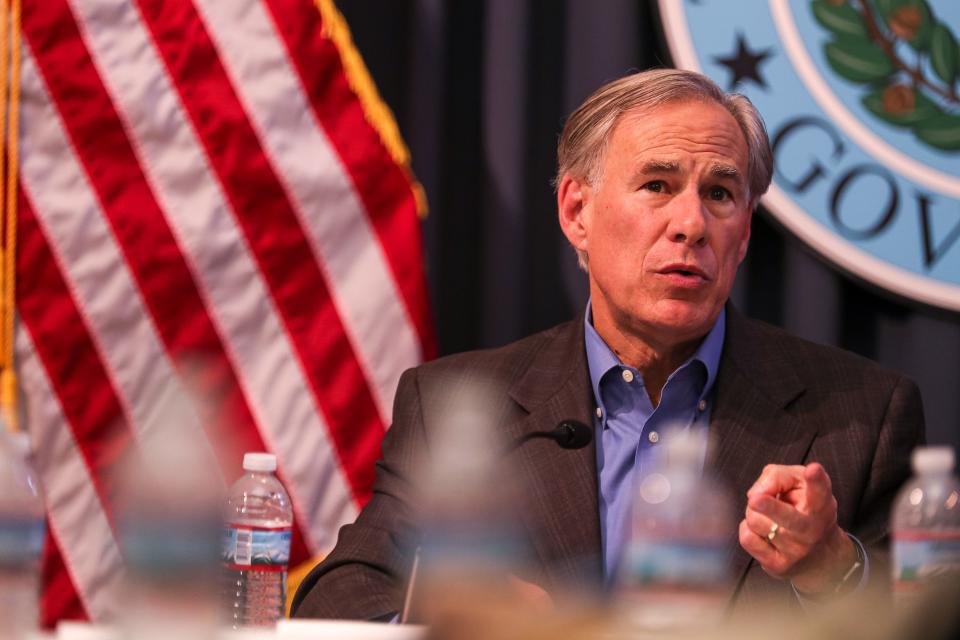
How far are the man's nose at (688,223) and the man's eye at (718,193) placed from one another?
7cm

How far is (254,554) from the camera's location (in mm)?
2014

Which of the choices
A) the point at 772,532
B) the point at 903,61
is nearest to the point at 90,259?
the point at 772,532

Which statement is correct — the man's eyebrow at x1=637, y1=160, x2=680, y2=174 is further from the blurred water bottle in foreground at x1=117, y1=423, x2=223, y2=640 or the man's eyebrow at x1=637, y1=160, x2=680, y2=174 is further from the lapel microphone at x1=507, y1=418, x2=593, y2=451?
the blurred water bottle in foreground at x1=117, y1=423, x2=223, y2=640

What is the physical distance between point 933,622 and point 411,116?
7.48 feet

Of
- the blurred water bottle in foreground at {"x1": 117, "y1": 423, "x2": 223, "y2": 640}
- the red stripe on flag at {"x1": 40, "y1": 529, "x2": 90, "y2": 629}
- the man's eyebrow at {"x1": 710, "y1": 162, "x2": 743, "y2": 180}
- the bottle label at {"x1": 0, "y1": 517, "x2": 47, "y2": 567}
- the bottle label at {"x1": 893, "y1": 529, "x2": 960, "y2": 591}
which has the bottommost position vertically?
the red stripe on flag at {"x1": 40, "y1": 529, "x2": 90, "y2": 629}

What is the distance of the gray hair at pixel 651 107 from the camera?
90.7 inches

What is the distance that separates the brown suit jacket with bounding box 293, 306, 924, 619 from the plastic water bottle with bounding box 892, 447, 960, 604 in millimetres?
239

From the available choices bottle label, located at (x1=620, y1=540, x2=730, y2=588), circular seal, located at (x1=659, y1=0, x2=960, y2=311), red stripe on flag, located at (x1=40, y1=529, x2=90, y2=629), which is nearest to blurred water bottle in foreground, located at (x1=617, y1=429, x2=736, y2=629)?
bottle label, located at (x1=620, y1=540, x2=730, y2=588)

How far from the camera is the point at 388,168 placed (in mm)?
2740

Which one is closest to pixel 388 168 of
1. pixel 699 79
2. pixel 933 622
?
pixel 699 79

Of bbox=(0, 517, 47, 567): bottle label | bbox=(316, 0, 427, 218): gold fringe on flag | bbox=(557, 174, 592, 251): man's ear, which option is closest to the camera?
bbox=(0, 517, 47, 567): bottle label

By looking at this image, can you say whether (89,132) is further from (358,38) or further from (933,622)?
(933,622)

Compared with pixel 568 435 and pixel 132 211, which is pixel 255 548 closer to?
pixel 568 435

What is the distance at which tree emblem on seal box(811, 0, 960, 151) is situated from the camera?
2793 millimetres
